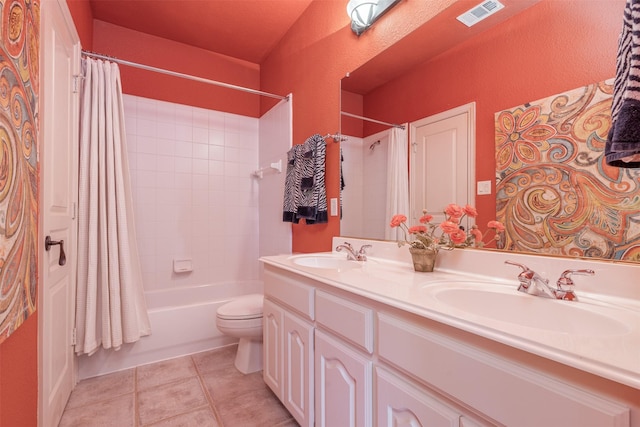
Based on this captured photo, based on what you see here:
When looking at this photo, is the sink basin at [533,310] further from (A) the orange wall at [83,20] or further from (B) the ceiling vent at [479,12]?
(A) the orange wall at [83,20]

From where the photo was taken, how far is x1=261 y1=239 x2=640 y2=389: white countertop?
48 centimetres

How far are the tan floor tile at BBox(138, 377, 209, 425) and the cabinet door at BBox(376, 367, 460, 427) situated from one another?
1.20 m

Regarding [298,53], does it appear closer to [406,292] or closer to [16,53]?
[16,53]

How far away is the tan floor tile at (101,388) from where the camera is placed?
163cm

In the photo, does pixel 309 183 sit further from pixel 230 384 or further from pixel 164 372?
pixel 164 372

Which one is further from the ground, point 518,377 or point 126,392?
point 518,377

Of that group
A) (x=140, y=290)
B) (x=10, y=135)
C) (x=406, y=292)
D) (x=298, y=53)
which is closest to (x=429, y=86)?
(x=406, y=292)

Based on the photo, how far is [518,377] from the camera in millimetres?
560

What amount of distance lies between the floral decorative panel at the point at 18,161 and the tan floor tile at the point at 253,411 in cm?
102

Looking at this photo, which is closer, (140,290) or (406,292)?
(406,292)

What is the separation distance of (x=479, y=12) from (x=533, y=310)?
1.12 m

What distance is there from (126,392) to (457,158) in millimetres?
2188

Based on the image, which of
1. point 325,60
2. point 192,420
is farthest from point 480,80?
point 192,420

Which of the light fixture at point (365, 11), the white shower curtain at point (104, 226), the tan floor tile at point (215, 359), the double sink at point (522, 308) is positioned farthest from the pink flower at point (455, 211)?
the white shower curtain at point (104, 226)
